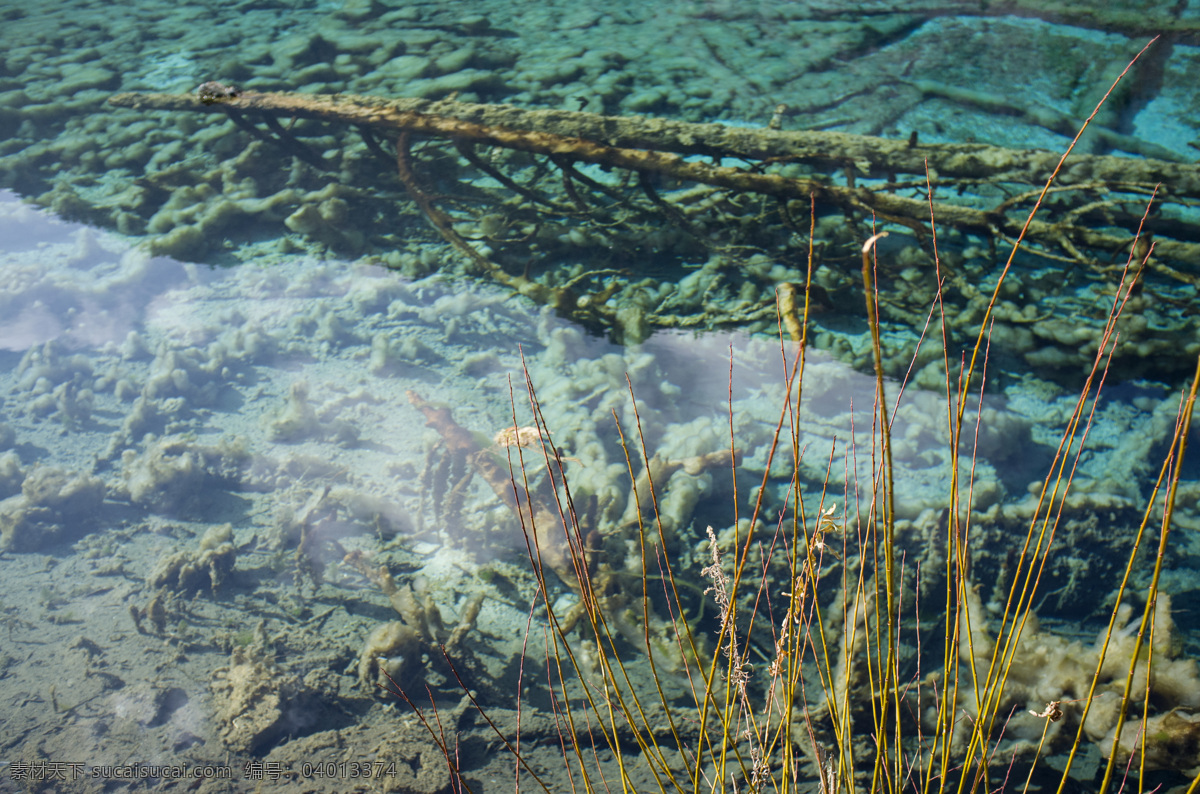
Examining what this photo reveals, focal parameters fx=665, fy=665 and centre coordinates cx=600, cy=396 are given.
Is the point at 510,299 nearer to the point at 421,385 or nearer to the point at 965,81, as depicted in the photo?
the point at 421,385

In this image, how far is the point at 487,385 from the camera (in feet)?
6.02

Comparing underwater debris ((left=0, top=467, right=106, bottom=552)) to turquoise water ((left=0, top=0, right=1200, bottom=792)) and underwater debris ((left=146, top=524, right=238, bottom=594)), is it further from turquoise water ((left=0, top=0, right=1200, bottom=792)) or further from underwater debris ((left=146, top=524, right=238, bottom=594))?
underwater debris ((left=146, top=524, right=238, bottom=594))

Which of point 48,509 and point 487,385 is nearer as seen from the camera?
point 48,509

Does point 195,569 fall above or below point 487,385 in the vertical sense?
below

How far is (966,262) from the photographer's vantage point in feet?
6.84

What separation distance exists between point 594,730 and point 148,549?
1067 millimetres

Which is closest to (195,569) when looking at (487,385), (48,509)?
(48,509)

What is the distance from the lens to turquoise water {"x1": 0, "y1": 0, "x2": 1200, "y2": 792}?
4.13 ft

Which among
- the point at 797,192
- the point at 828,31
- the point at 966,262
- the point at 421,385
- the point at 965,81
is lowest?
the point at 421,385

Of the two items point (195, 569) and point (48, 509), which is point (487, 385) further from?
point (48, 509)

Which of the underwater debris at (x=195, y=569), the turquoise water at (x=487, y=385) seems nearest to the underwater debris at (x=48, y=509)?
the turquoise water at (x=487, y=385)

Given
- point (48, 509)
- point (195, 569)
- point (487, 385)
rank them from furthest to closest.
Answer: point (487, 385) < point (48, 509) < point (195, 569)

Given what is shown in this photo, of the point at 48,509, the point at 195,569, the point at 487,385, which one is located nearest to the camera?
the point at 195,569

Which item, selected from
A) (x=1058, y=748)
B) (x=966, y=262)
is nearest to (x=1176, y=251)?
(x=966, y=262)
